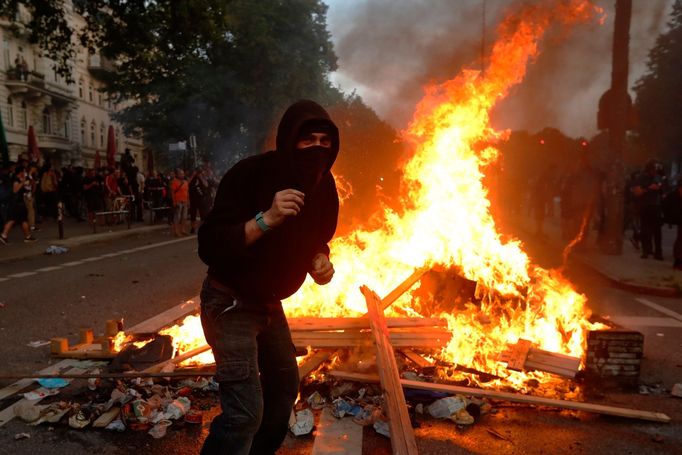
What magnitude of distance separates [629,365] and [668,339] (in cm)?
200

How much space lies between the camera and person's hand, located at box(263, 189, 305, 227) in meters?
2.21

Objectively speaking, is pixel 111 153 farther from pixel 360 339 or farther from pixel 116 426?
pixel 116 426

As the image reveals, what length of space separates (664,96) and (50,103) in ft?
144

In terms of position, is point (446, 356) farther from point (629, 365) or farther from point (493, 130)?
point (493, 130)

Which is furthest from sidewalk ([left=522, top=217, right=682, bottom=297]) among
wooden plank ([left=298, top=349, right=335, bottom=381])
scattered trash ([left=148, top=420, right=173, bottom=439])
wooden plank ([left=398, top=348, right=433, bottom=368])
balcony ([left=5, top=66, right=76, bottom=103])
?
balcony ([left=5, top=66, right=76, bottom=103])

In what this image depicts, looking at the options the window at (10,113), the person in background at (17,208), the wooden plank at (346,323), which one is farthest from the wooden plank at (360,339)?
the window at (10,113)

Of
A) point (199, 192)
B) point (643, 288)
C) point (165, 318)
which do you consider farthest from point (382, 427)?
point (199, 192)

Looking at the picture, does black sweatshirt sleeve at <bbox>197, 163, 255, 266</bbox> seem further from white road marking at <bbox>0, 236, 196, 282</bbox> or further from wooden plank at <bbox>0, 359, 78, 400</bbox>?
white road marking at <bbox>0, 236, 196, 282</bbox>

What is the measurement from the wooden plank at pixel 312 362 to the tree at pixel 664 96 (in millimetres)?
38311

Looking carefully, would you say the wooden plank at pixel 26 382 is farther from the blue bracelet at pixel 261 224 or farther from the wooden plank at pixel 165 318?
the blue bracelet at pixel 261 224

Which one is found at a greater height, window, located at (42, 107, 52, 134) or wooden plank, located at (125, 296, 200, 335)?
window, located at (42, 107, 52, 134)

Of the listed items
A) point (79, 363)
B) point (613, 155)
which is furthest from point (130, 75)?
point (79, 363)

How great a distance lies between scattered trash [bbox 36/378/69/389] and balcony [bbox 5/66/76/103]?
131 ft

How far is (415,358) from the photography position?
4703 millimetres
